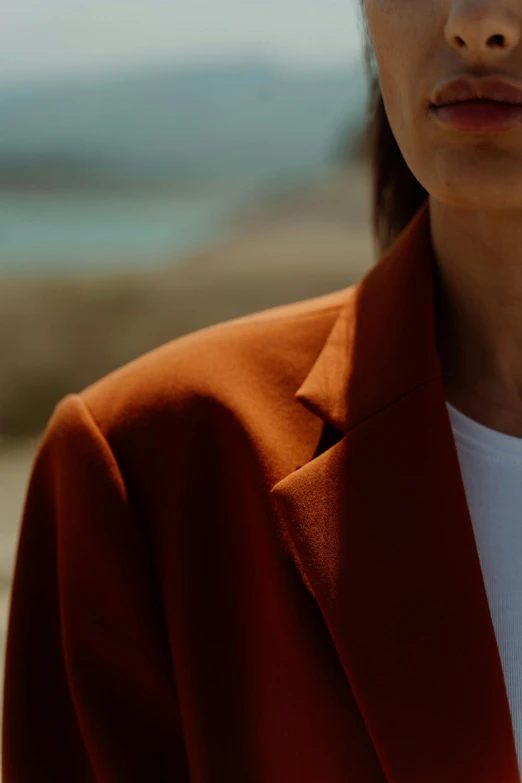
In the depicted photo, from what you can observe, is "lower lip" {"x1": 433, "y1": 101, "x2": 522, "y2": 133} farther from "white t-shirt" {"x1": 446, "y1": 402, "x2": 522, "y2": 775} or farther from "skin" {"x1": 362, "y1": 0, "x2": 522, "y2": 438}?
"white t-shirt" {"x1": 446, "y1": 402, "x2": 522, "y2": 775}

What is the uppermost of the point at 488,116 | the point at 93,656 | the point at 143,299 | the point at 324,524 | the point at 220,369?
the point at 488,116

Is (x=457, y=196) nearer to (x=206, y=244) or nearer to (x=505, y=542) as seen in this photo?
(x=505, y=542)

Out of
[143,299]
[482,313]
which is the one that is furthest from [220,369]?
[143,299]

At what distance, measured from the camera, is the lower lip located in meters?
0.98

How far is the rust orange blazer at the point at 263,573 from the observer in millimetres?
1056

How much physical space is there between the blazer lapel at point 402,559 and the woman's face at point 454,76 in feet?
0.70

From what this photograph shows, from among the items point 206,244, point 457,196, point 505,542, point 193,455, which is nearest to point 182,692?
point 193,455

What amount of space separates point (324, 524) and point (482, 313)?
281 millimetres

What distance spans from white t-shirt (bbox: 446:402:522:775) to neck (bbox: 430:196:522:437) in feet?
0.08

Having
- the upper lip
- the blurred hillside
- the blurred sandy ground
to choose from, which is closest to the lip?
the upper lip

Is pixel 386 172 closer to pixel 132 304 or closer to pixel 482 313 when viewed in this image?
pixel 482 313

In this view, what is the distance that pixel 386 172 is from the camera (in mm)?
1449

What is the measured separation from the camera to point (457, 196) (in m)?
1.01

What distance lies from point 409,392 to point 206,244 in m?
8.96
